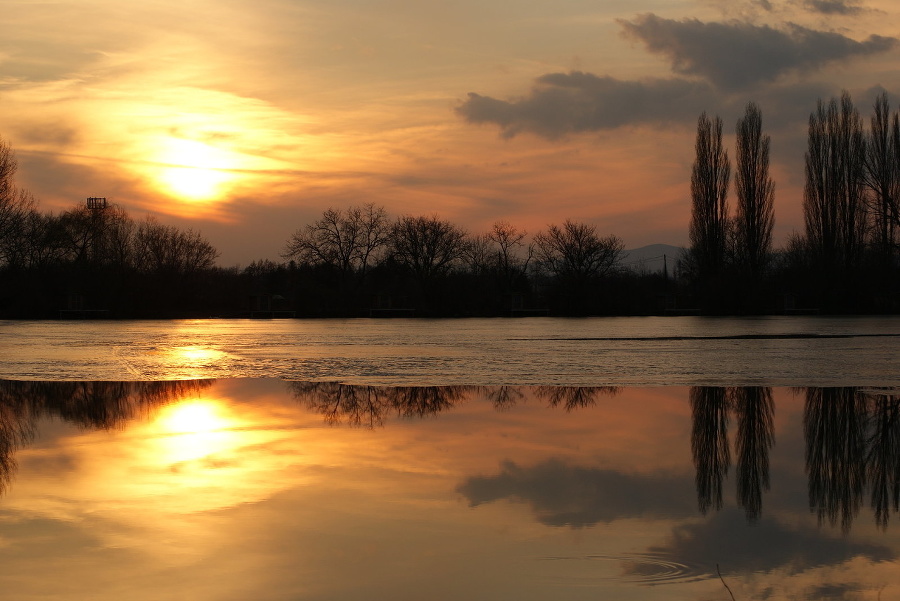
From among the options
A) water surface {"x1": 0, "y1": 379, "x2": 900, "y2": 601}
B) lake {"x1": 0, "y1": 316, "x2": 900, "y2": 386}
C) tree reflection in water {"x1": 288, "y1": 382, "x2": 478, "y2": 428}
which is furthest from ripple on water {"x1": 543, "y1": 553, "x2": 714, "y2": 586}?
lake {"x1": 0, "y1": 316, "x2": 900, "y2": 386}

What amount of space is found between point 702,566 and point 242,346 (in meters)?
23.1

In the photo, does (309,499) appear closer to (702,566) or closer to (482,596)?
(482,596)

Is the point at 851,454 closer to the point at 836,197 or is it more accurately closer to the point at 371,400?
the point at 371,400

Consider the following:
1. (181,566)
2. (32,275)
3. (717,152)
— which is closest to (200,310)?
(32,275)

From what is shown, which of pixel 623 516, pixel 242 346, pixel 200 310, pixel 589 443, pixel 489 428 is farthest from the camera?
pixel 200 310

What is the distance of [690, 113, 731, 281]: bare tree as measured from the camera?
2483 inches

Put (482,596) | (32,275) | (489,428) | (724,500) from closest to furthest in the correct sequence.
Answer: (482,596)
(724,500)
(489,428)
(32,275)

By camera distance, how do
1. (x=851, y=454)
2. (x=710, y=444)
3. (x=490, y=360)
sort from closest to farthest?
1. (x=851, y=454)
2. (x=710, y=444)
3. (x=490, y=360)

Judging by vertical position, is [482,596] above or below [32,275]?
below

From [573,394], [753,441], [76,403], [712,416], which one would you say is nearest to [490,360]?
[573,394]

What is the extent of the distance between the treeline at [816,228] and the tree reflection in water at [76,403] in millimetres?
51162

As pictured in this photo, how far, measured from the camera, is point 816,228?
61625mm

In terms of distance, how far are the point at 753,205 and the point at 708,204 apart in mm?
3008

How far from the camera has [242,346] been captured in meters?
26.7
